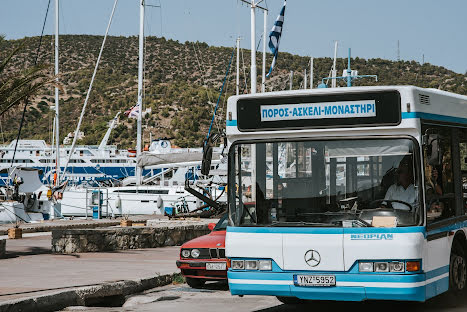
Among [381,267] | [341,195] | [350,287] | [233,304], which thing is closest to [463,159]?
[341,195]

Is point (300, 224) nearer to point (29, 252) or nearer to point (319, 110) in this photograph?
point (319, 110)

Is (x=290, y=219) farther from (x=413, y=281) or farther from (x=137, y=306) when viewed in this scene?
(x=137, y=306)

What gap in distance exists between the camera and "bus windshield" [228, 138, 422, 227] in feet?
29.8

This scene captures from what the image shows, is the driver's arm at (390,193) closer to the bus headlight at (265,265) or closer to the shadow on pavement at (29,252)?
the bus headlight at (265,265)

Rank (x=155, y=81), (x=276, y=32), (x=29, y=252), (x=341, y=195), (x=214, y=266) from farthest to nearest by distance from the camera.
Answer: (x=155, y=81)
(x=276, y=32)
(x=29, y=252)
(x=214, y=266)
(x=341, y=195)

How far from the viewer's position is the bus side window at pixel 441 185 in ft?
30.3

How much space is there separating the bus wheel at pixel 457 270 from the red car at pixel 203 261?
3.99 metres

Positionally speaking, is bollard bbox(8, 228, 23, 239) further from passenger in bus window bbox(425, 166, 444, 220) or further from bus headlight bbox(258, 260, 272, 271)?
passenger in bus window bbox(425, 166, 444, 220)

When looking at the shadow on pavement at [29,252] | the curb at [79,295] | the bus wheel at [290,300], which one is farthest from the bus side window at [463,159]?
the shadow on pavement at [29,252]

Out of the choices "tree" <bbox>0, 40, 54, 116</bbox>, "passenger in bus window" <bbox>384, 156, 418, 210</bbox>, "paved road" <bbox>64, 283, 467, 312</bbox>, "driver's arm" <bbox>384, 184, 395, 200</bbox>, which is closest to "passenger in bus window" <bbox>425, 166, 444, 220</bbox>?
"passenger in bus window" <bbox>384, 156, 418, 210</bbox>

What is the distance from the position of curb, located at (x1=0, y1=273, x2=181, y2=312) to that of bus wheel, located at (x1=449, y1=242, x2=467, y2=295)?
5085mm

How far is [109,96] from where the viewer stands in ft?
375

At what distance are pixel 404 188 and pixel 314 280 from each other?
147cm

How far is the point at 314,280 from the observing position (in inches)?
360
